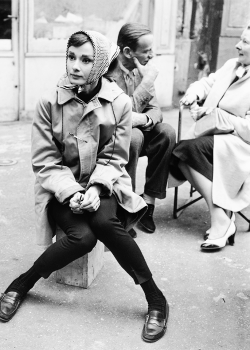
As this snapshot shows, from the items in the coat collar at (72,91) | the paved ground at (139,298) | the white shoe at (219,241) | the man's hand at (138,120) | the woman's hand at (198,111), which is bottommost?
the paved ground at (139,298)

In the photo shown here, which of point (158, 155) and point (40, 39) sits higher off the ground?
point (40, 39)

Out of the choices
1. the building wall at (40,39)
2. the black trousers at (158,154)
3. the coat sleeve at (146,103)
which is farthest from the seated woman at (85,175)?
the building wall at (40,39)

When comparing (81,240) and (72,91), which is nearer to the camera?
(81,240)

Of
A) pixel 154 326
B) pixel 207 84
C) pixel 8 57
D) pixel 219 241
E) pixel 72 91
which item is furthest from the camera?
pixel 8 57

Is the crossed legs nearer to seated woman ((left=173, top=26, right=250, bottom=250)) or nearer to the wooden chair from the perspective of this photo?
seated woman ((left=173, top=26, right=250, bottom=250))

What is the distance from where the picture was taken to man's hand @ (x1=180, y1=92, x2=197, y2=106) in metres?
4.27

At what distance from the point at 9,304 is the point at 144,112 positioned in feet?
5.99

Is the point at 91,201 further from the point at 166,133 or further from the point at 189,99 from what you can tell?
the point at 189,99

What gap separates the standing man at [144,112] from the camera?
4.10 m

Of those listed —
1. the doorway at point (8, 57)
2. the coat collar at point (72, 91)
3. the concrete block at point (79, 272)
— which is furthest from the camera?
the doorway at point (8, 57)

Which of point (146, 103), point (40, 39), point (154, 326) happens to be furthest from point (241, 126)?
point (40, 39)

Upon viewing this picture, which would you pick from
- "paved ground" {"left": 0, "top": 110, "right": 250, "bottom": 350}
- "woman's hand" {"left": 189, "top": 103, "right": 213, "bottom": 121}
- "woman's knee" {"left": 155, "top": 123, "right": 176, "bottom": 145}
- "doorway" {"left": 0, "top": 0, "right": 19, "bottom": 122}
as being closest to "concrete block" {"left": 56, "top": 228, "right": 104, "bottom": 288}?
"paved ground" {"left": 0, "top": 110, "right": 250, "bottom": 350}

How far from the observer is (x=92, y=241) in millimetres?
3068

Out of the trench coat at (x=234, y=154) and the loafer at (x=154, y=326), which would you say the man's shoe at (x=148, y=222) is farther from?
the loafer at (x=154, y=326)
